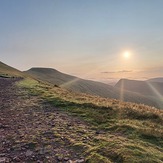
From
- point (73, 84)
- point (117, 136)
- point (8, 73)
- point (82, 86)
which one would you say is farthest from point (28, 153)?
point (82, 86)

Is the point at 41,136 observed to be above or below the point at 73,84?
below

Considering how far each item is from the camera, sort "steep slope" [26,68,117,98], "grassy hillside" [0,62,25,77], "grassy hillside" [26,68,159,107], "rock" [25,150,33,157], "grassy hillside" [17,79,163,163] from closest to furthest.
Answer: "grassy hillside" [17,79,163,163] → "rock" [25,150,33,157] → "grassy hillside" [0,62,25,77] → "steep slope" [26,68,117,98] → "grassy hillside" [26,68,159,107]

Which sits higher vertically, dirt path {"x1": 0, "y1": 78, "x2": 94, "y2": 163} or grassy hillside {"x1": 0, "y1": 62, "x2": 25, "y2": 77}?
grassy hillside {"x1": 0, "y1": 62, "x2": 25, "y2": 77}

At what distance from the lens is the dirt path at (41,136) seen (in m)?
7.82

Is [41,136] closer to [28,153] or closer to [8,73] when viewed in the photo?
[28,153]

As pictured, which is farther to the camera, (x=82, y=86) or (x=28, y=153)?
(x=82, y=86)

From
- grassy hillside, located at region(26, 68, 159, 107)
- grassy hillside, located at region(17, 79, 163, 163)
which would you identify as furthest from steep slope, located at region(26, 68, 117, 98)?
grassy hillside, located at region(17, 79, 163, 163)

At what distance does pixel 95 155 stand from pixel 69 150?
1.08 m

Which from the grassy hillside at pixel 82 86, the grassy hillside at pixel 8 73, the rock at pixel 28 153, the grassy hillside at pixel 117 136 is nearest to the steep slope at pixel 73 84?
the grassy hillside at pixel 82 86

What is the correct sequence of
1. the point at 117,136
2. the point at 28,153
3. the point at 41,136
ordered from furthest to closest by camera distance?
the point at 117,136
the point at 41,136
the point at 28,153

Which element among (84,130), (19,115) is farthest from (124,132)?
(19,115)

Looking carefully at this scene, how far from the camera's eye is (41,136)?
9789 mm

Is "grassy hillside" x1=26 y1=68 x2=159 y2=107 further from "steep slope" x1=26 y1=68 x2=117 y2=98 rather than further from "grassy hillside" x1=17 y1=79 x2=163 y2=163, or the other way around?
"grassy hillside" x1=17 y1=79 x2=163 y2=163

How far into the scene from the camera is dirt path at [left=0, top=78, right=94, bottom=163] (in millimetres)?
7824
